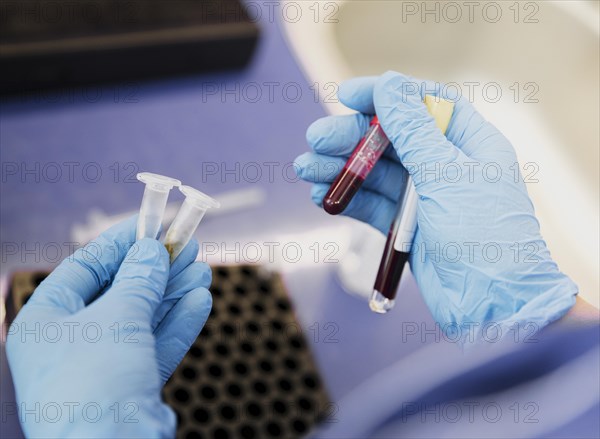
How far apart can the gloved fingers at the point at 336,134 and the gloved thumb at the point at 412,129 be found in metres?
0.07

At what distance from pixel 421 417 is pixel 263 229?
546 mm

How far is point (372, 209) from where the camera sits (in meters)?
0.91

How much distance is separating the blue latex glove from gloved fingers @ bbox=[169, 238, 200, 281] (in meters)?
0.03

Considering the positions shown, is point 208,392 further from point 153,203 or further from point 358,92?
point 358,92

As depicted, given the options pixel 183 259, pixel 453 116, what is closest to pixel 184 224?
pixel 183 259

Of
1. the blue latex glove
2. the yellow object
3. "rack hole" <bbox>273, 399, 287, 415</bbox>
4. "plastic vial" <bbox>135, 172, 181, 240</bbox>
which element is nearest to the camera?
the blue latex glove

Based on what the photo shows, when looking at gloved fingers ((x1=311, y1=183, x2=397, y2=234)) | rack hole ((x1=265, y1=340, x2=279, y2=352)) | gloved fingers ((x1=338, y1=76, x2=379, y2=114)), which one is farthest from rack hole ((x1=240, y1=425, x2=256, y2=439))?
gloved fingers ((x1=338, y1=76, x2=379, y2=114))

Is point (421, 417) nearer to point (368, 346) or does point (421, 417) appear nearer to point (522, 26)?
point (368, 346)

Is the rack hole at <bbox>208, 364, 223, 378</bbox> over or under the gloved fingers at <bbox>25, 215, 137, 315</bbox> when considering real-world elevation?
under

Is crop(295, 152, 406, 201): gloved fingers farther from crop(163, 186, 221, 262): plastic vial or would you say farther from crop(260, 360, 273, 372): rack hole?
crop(260, 360, 273, 372): rack hole

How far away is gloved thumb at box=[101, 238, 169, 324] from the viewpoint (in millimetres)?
632


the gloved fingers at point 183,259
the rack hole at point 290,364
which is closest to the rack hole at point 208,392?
the rack hole at point 290,364

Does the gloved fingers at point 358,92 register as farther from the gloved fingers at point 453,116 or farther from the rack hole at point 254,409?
the rack hole at point 254,409

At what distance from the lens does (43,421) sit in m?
0.58
